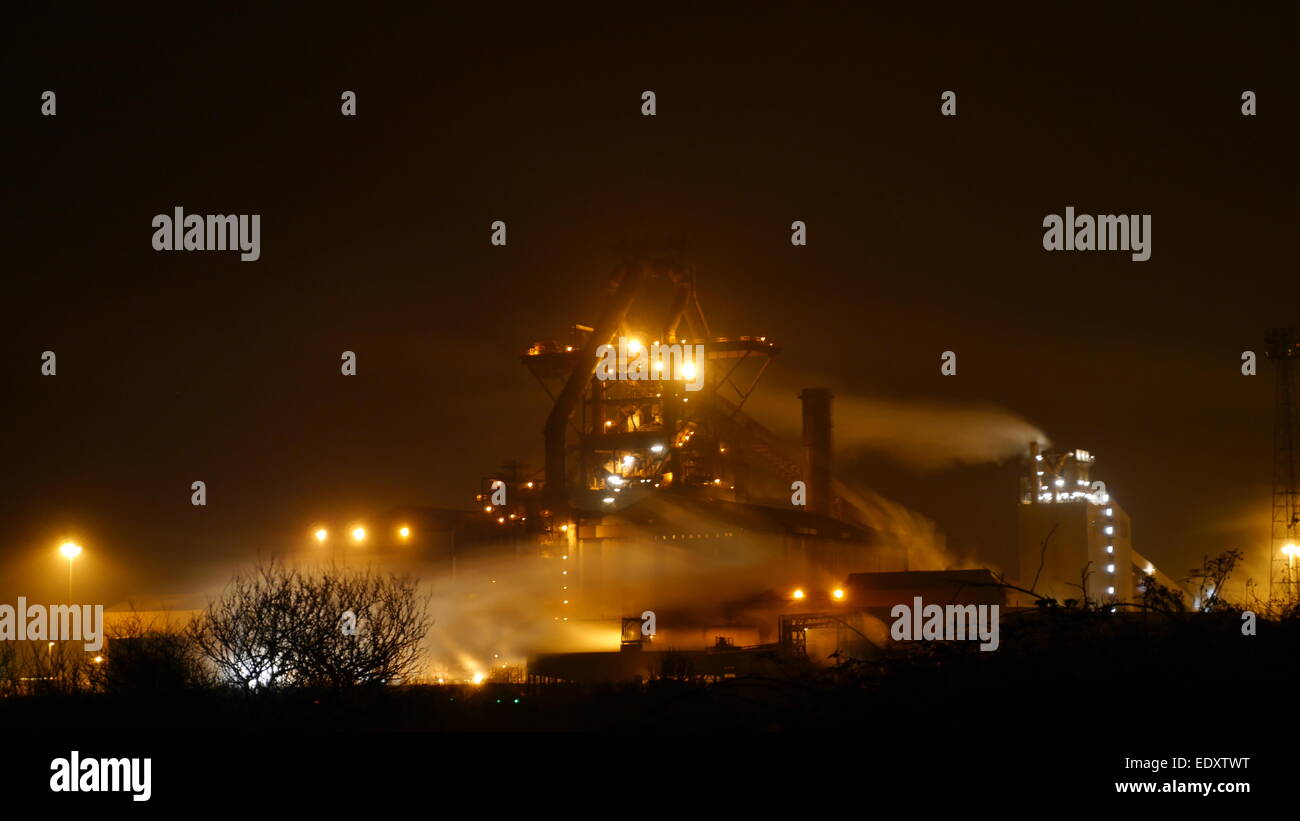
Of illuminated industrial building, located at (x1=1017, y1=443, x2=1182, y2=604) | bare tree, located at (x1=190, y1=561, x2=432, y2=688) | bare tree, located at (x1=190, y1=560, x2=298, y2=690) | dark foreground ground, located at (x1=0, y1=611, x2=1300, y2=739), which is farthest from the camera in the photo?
illuminated industrial building, located at (x1=1017, y1=443, x2=1182, y2=604)

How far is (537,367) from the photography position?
6259 cm

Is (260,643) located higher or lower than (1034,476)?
lower

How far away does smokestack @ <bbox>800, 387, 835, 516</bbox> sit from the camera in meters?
65.8

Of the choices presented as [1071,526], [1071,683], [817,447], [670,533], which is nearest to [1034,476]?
[1071,526]

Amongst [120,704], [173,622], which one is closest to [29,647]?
[173,622]

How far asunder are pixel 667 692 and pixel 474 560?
46.5 m

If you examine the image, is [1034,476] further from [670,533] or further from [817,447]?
[670,533]

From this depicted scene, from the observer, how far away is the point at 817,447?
6675 centimetres

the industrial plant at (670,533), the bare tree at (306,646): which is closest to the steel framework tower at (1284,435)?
the industrial plant at (670,533)

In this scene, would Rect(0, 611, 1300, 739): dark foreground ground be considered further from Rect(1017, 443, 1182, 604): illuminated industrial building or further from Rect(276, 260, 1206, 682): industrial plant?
Rect(1017, 443, 1182, 604): illuminated industrial building

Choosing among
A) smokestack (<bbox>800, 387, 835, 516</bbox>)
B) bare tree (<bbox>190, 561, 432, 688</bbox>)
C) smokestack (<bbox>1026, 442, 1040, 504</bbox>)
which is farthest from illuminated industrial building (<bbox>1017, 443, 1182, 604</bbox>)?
bare tree (<bbox>190, 561, 432, 688</bbox>)
